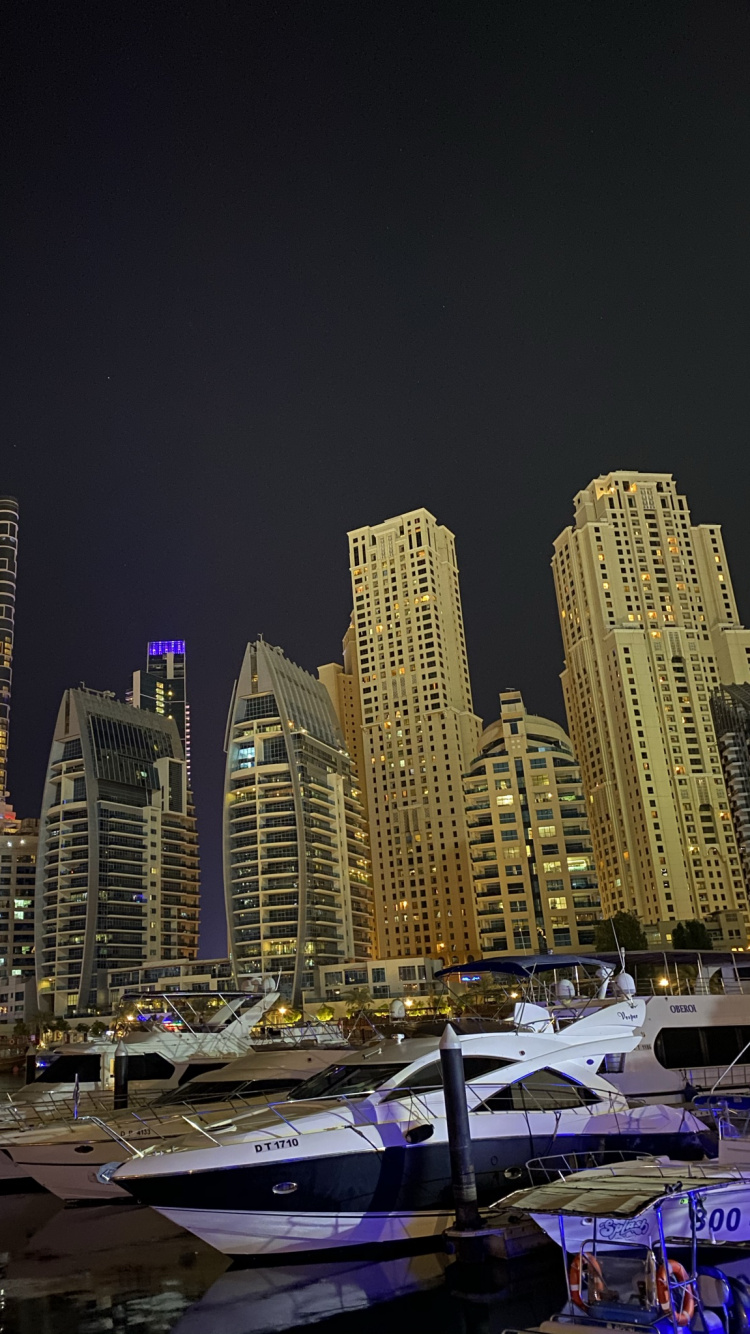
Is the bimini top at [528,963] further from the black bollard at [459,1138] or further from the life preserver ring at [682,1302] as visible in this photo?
the life preserver ring at [682,1302]

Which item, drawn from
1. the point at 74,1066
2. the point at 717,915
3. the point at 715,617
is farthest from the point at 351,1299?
the point at 715,617

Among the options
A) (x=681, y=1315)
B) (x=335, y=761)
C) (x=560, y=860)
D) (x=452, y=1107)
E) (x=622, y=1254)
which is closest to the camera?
(x=681, y=1315)

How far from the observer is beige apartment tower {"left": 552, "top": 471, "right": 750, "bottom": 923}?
13625 centimetres

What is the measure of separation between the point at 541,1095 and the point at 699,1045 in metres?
8.77

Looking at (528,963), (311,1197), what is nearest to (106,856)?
(528,963)

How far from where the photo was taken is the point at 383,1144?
63.7ft

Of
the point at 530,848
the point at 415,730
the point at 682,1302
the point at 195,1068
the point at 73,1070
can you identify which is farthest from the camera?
the point at 415,730

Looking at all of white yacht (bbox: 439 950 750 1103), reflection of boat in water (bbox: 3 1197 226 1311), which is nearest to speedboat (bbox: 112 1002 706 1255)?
reflection of boat in water (bbox: 3 1197 226 1311)

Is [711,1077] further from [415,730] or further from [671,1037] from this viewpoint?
[415,730]

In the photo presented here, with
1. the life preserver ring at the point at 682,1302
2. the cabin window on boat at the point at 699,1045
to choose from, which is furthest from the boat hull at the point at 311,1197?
the cabin window on boat at the point at 699,1045

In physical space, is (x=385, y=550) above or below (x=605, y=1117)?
above

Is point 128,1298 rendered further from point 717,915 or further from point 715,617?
point 715,617

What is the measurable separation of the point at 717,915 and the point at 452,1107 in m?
118

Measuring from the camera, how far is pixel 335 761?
490ft
